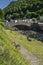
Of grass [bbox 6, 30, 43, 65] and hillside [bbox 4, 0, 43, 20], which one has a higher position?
grass [bbox 6, 30, 43, 65]

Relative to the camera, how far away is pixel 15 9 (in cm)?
16038

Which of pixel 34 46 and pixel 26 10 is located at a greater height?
pixel 34 46

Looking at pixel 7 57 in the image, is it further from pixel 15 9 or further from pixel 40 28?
pixel 15 9

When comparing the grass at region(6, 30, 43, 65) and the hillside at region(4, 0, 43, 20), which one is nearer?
the grass at region(6, 30, 43, 65)

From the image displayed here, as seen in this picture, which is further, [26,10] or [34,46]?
[26,10]

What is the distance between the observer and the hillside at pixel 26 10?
147125 millimetres

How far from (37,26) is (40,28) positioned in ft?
3.90

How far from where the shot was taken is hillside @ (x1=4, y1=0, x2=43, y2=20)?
147 metres

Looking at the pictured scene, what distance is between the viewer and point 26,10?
15588cm

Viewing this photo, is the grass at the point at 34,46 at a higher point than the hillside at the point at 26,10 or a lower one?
higher

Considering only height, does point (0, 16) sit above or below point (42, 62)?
below

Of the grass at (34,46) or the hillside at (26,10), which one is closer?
the grass at (34,46)

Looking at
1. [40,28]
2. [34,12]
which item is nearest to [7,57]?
[40,28]

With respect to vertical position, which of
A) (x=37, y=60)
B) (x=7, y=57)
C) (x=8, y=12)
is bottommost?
(x=8, y=12)
